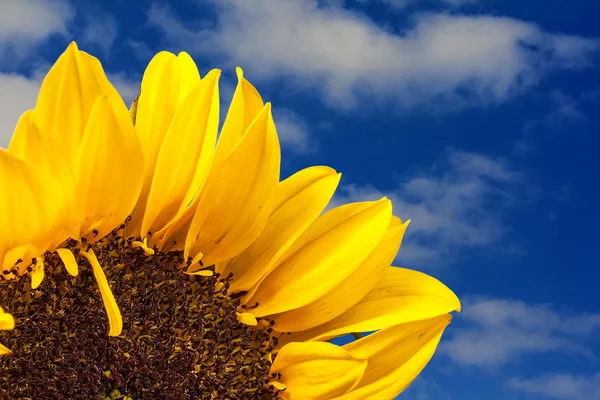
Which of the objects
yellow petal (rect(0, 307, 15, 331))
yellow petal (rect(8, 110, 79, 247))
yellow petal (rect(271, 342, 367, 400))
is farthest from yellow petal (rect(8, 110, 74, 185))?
yellow petal (rect(271, 342, 367, 400))

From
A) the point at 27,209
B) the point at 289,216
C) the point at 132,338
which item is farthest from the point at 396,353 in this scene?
Answer: the point at 27,209

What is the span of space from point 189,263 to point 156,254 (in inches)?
3.5

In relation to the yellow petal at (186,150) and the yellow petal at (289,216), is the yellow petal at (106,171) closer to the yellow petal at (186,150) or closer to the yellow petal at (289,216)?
the yellow petal at (186,150)

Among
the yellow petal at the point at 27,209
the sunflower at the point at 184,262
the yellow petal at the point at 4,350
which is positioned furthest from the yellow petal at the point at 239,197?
the yellow petal at the point at 4,350

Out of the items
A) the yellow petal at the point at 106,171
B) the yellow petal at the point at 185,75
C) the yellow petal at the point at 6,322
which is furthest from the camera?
the yellow petal at the point at 185,75

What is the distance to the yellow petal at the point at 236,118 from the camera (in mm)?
2301

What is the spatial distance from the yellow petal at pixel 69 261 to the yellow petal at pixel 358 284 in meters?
0.60

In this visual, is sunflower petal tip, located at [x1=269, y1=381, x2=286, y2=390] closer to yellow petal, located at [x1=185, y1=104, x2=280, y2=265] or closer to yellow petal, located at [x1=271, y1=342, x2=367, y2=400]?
yellow petal, located at [x1=271, y1=342, x2=367, y2=400]

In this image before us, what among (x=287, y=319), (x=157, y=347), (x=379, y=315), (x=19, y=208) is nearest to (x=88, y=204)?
(x=19, y=208)

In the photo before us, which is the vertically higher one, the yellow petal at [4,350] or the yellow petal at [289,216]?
the yellow petal at [289,216]

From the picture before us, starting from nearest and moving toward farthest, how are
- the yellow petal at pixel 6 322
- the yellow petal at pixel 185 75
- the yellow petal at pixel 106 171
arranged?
the yellow petal at pixel 6 322 → the yellow petal at pixel 106 171 → the yellow petal at pixel 185 75

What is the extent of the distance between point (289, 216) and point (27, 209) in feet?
2.15

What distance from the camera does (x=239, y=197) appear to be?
7.68 ft

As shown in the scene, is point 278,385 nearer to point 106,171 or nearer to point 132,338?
point 132,338
